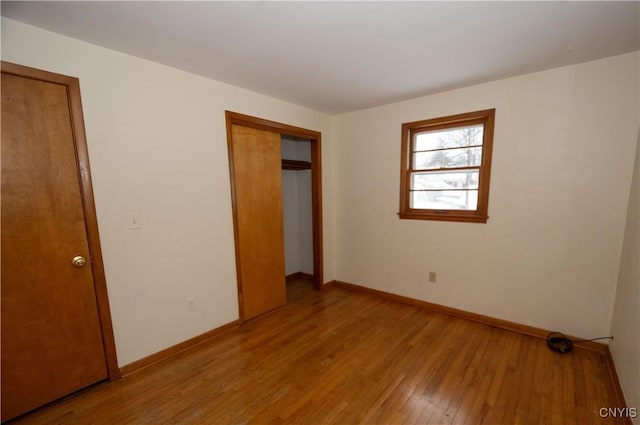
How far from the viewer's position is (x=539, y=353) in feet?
7.17

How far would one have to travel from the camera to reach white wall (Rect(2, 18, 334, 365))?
175 centimetres

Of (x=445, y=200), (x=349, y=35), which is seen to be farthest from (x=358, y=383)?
(x=349, y=35)

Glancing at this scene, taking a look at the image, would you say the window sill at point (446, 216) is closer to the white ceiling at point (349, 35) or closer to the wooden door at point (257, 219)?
the white ceiling at point (349, 35)

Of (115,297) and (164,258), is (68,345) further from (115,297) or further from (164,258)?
(164,258)

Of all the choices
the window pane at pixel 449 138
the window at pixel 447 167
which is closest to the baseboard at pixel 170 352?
the window at pixel 447 167

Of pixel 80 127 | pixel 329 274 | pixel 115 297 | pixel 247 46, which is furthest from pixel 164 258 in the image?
pixel 329 274

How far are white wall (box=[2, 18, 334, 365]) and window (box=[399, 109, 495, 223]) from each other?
6.22 ft

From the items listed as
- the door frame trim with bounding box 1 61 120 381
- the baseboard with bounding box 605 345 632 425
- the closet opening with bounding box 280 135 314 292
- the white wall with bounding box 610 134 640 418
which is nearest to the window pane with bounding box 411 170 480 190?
the white wall with bounding box 610 134 640 418

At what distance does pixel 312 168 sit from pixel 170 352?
2540 mm

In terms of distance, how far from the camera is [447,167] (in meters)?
2.87

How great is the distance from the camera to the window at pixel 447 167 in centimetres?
262

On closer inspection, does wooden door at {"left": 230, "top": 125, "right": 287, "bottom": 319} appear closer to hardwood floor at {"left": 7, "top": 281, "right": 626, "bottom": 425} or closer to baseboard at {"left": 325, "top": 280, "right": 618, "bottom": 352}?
hardwood floor at {"left": 7, "top": 281, "right": 626, "bottom": 425}

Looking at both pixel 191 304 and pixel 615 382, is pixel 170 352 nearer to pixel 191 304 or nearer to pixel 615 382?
pixel 191 304

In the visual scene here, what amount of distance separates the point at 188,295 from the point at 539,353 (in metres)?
3.08
